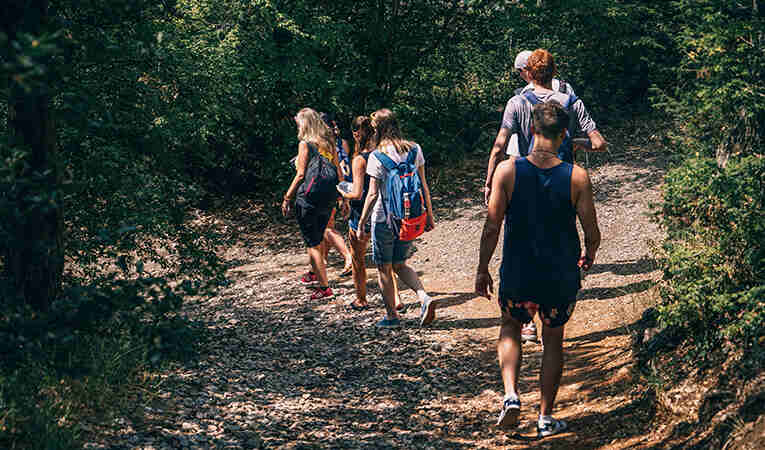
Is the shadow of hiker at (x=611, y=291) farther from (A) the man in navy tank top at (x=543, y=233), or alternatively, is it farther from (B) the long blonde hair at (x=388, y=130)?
(A) the man in navy tank top at (x=543, y=233)

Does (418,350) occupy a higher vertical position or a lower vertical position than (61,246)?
lower

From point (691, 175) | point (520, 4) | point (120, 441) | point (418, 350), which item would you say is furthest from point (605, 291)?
point (520, 4)

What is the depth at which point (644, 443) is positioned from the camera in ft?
12.8

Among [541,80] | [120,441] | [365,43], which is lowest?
[120,441]

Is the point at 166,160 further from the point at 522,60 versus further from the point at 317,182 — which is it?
the point at 522,60

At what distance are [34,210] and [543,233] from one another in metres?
2.71

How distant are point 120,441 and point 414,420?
187 centimetres

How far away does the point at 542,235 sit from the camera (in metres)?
3.80

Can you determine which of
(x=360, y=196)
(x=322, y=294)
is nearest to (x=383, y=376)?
(x=360, y=196)

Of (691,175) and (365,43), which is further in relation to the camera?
(365,43)

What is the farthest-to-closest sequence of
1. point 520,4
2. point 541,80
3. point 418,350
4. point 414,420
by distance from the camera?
1. point 520,4
2. point 418,350
3. point 541,80
4. point 414,420

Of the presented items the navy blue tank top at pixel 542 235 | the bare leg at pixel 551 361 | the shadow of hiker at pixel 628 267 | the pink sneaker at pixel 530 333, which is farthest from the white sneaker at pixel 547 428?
the shadow of hiker at pixel 628 267

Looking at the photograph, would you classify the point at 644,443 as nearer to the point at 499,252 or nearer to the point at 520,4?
the point at 499,252

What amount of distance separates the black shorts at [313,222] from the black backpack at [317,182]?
66mm
